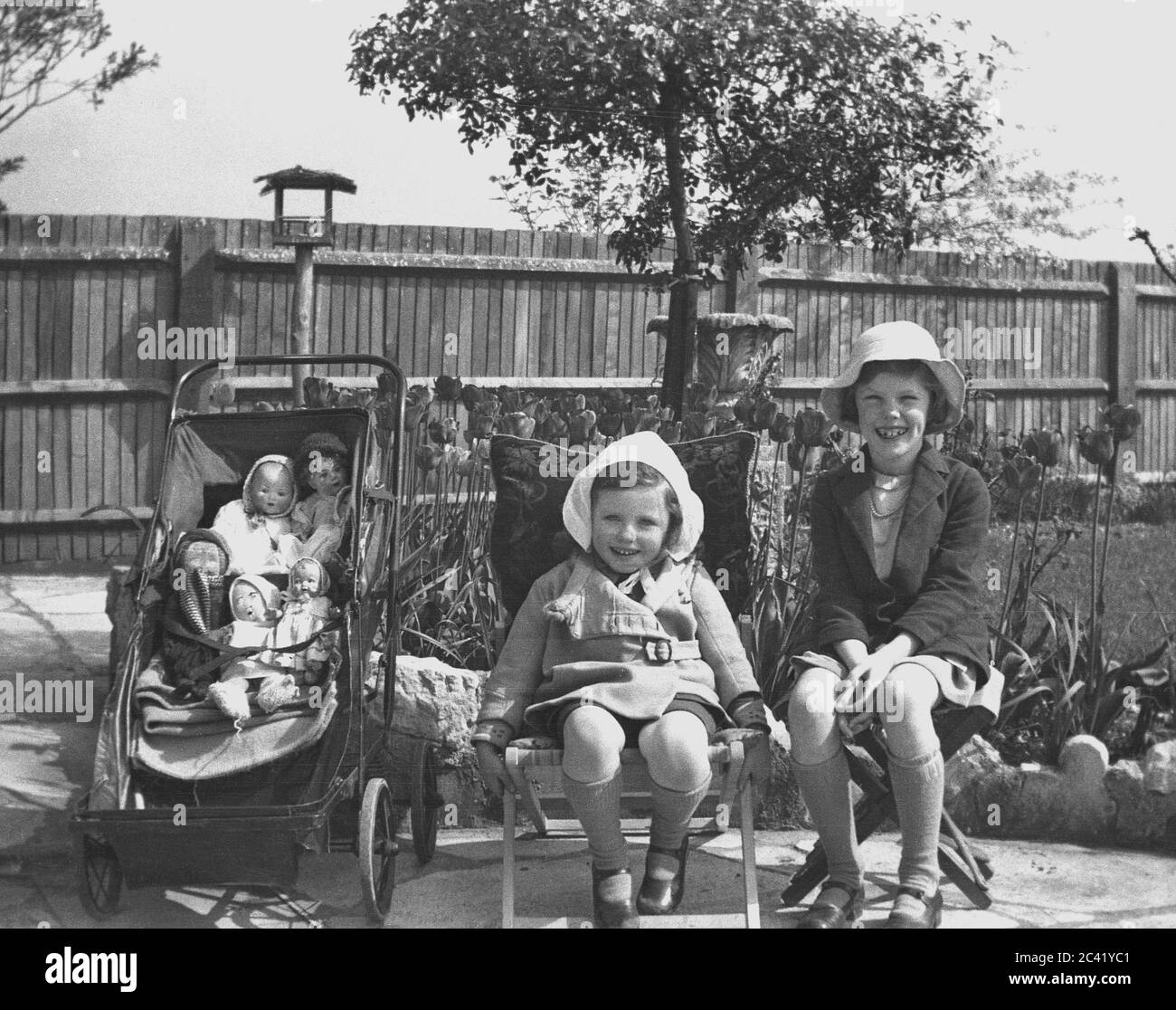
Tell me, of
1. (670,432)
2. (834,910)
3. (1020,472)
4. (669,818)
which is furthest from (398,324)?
(834,910)

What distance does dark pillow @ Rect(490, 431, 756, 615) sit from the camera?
3.52 m

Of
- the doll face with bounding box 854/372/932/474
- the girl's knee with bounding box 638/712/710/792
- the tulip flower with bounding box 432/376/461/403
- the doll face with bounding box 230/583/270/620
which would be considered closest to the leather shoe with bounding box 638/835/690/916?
the girl's knee with bounding box 638/712/710/792

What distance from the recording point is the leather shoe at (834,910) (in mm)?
2994

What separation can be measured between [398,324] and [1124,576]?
348 cm

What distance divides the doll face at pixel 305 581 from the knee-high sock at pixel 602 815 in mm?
902

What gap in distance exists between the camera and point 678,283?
200 inches

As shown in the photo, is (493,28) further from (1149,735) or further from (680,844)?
(1149,735)

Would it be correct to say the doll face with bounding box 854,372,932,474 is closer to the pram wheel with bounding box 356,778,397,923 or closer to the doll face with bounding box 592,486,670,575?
the doll face with bounding box 592,486,670,575

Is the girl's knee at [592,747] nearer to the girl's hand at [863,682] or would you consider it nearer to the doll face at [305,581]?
the girl's hand at [863,682]

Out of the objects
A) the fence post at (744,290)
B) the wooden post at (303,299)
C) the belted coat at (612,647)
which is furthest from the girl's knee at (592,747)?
the wooden post at (303,299)

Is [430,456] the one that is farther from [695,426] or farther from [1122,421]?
[1122,421]

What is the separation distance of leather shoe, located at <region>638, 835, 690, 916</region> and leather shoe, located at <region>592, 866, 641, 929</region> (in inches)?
3.5

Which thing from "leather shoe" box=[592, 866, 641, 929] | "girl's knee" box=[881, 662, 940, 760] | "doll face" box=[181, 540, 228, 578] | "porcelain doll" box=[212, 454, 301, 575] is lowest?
"leather shoe" box=[592, 866, 641, 929]

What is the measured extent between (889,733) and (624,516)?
763mm
